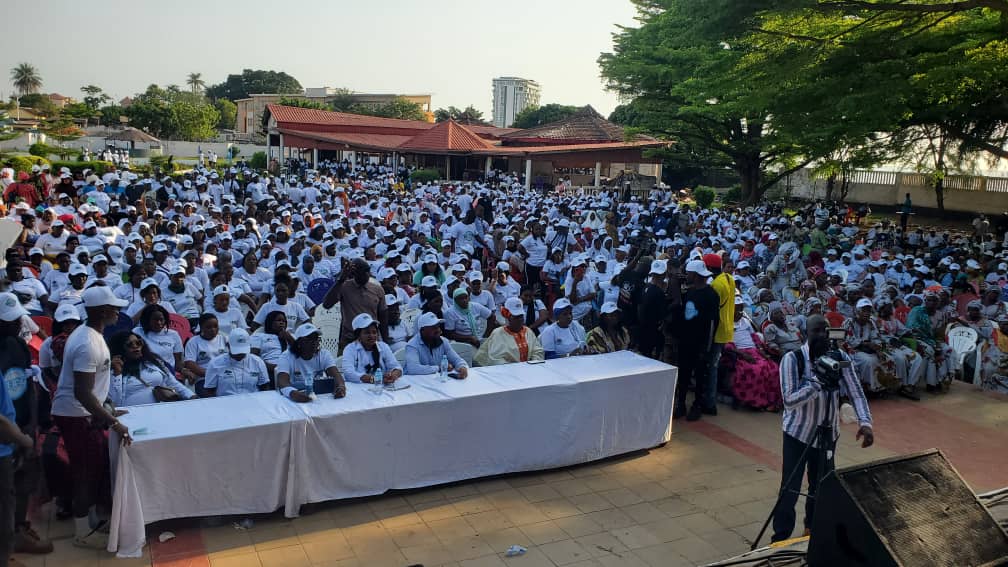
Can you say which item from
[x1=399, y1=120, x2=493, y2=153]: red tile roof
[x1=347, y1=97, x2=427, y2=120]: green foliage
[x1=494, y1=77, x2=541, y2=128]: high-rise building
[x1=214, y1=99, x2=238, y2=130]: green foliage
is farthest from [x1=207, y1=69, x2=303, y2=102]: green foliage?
[x1=399, y1=120, x2=493, y2=153]: red tile roof

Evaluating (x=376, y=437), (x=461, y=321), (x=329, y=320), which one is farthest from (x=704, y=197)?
(x=376, y=437)

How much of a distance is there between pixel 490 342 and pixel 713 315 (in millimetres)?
2273

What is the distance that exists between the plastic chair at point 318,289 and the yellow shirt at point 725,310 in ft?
16.2

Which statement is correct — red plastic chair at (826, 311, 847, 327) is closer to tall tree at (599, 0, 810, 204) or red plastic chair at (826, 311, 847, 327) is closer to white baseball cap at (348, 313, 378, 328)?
white baseball cap at (348, 313, 378, 328)

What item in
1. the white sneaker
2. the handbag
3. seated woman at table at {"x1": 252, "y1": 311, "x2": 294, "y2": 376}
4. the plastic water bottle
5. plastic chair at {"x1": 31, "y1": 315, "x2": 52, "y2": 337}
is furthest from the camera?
plastic chair at {"x1": 31, "y1": 315, "x2": 52, "y2": 337}

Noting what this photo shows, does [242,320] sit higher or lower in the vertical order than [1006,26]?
lower

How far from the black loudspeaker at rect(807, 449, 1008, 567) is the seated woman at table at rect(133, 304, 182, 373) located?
5.11 metres

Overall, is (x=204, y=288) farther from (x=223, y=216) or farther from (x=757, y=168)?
(x=757, y=168)

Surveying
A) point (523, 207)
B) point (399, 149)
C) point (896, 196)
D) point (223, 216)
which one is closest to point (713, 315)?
point (223, 216)

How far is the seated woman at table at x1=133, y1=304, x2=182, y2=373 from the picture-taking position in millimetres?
6203

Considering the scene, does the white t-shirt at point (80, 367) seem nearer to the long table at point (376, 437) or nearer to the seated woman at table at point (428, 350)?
the long table at point (376, 437)

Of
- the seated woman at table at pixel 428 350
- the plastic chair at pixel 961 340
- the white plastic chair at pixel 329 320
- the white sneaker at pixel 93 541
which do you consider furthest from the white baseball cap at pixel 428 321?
the plastic chair at pixel 961 340

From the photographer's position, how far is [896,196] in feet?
114

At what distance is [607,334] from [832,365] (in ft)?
11.8
